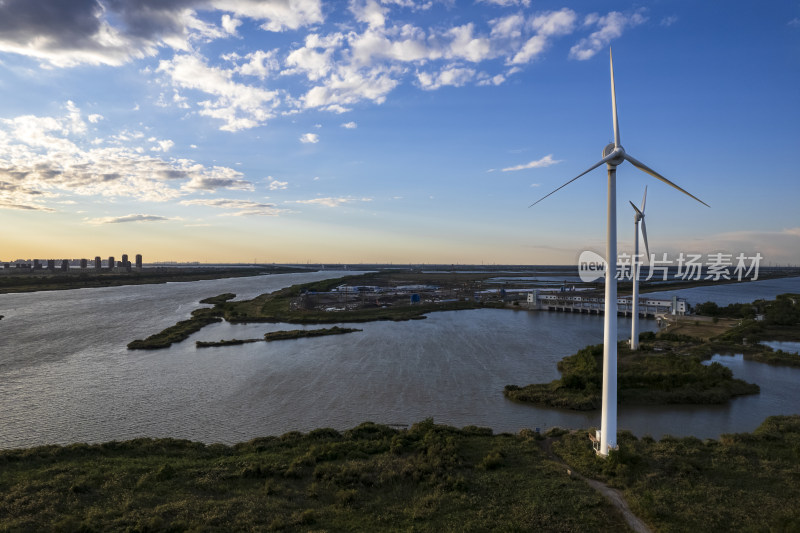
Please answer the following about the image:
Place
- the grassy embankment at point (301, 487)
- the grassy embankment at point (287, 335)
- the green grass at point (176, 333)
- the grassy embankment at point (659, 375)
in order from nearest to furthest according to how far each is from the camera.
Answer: the grassy embankment at point (301, 487)
the grassy embankment at point (659, 375)
the green grass at point (176, 333)
the grassy embankment at point (287, 335)

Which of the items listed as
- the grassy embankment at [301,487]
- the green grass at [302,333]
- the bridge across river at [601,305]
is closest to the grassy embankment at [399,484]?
the grassy embankment at [301,487]

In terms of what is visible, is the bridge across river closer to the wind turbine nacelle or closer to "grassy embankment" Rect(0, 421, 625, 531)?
the wind turbine nacelle

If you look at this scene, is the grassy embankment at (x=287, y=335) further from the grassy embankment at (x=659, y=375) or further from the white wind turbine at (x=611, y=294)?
the white wind turbine at (x=611, y=294)

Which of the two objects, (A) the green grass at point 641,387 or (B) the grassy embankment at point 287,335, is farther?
(B) the grassy embankment at point 287,335

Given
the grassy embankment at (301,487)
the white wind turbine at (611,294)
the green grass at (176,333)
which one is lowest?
the green grass at (176,333)

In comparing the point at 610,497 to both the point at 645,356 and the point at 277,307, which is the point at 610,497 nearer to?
the point at 645,356

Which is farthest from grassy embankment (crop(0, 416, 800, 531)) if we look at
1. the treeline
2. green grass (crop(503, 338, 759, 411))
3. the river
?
the treeline

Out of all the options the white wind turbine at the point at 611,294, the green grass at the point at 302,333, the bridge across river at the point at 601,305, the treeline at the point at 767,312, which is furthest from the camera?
the bridge across river at the point at 601,305

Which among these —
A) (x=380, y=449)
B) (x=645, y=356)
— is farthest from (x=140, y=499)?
(x=645, y=356)
